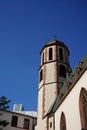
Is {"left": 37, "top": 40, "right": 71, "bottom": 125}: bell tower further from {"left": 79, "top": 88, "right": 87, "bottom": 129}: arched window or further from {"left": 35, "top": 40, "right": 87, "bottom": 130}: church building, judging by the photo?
{"left": 79, "top": 88, "right": 87, "bottom": 129}: arched window

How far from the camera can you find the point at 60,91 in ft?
88.3

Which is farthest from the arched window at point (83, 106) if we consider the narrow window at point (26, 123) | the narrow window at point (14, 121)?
the narrow window at point (26, 123)

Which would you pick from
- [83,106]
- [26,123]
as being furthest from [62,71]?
[83,106]

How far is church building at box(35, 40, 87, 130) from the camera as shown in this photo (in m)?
17.7

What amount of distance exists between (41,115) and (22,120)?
5.83m

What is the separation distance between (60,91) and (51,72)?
3720 mm

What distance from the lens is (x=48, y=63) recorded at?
3084cm

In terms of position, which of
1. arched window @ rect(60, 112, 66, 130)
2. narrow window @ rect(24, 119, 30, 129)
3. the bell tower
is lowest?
arched window @ rect(60, 112, 66, 130)

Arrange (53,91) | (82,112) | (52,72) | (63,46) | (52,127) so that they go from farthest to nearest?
(63,46) < (52,72) < (53,91) < (52,127) < (82,112)

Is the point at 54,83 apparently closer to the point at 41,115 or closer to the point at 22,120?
the point at 41,115

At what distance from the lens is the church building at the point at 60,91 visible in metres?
17.7

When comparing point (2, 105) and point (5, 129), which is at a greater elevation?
point (2, 105)

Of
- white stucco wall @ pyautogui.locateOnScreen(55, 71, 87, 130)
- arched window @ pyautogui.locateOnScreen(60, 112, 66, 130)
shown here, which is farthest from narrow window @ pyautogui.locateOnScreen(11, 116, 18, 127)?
white stucco wall @ pyautogui.locateOnScreen(55, 71, 87, 130)

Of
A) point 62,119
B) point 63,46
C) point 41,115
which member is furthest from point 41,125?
point 63,46
